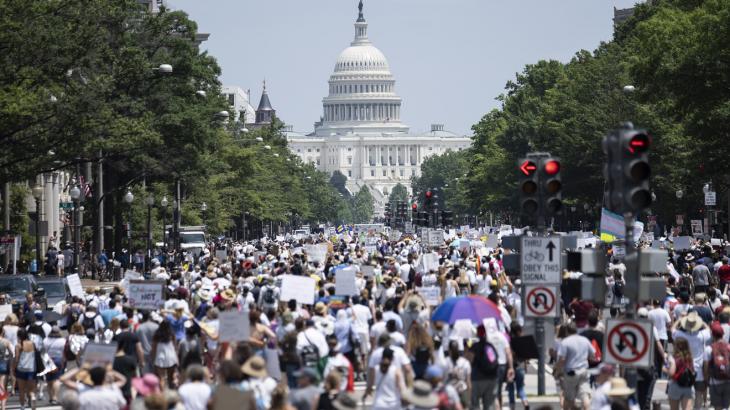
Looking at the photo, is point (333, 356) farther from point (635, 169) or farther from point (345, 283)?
point (345, 283)

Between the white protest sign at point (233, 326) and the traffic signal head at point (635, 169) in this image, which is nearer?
the traffic signal head at point (635, 169)

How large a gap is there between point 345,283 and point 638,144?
1498 centimetres

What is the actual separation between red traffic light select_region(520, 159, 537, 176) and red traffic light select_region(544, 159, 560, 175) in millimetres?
460

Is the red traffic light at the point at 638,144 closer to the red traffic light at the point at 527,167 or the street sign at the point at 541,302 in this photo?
the street sign at the point at 541,302

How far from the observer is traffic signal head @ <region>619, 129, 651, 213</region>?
18.8 m

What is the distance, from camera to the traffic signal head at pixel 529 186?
81.8 feet

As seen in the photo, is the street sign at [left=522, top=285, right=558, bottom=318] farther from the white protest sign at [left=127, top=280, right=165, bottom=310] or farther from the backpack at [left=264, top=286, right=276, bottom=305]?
the backpack at [left=264, top=286, right=276, bottom=305]

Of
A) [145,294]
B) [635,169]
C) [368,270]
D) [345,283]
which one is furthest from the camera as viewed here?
[368,270]

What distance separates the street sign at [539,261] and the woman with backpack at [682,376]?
225cm

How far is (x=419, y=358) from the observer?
73.8 ft

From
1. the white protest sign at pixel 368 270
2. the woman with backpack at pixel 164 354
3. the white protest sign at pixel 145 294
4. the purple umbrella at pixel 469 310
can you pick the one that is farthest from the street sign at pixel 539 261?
the white protest sign at pixel 368 270

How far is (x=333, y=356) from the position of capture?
22.9 m

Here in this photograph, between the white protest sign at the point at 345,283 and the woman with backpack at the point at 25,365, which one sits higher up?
the white protest sign at the point at 345,283

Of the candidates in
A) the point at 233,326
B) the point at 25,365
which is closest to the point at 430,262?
the point at 25,365
